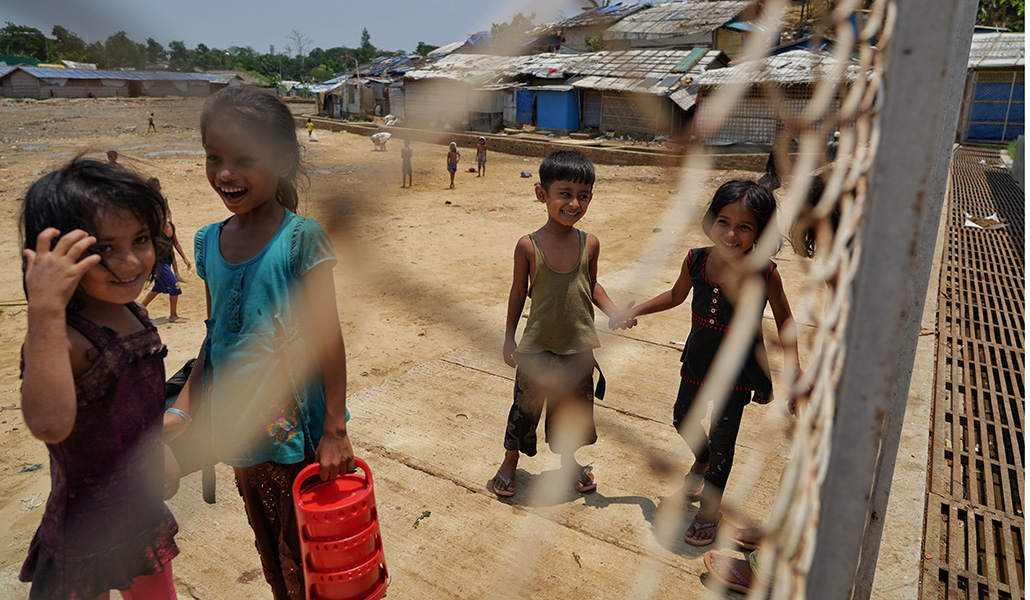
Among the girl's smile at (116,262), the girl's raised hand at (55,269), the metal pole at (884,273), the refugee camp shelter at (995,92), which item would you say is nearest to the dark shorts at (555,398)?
the girl's smile at (116,262)

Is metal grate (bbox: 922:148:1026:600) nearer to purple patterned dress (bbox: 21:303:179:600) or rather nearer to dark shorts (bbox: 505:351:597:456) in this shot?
dark shorts (bbox: 505:351:597:456)

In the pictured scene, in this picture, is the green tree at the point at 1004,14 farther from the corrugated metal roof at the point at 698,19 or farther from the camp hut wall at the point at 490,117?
the corrugated metal roof at the point at 698,19

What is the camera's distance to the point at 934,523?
239 cm

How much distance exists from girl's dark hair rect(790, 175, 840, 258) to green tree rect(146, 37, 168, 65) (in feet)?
3.46

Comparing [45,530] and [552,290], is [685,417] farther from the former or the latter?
[45,530]

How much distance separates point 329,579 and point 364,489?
8.3 inches

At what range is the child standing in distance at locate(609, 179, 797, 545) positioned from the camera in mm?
2125

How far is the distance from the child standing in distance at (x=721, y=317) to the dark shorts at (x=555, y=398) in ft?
1.15

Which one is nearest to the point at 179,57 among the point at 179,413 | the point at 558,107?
the point at 179,413

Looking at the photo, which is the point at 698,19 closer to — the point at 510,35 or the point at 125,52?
the point at 510,35

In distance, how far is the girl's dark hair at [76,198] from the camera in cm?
126

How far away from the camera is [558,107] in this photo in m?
22.8

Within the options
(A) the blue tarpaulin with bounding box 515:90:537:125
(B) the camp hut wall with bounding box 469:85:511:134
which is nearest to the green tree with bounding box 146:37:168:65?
(B) the camp hut wall with bounding box 469:85:511:134

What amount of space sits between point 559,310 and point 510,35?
116 centimetres
